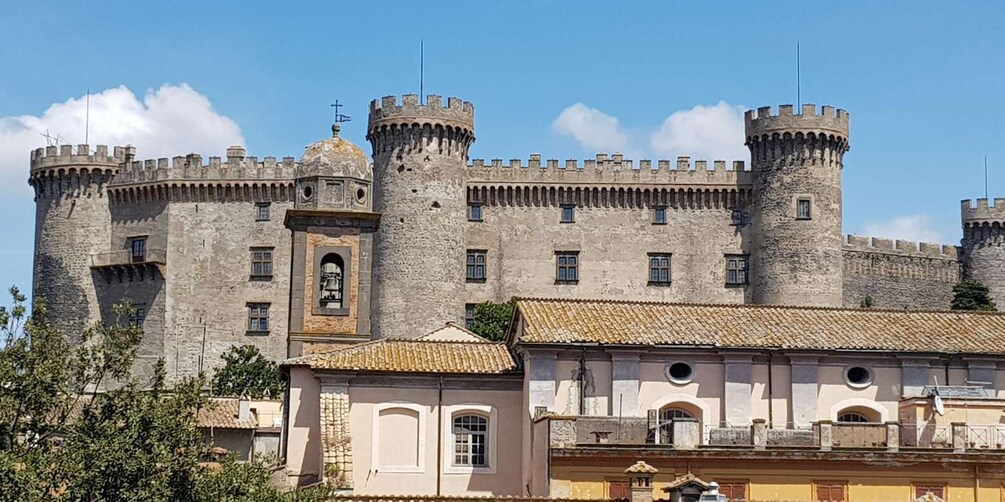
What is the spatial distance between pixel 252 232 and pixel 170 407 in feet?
176

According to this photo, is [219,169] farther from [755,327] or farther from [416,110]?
[755,327]

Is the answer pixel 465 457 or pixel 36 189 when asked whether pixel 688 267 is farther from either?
pixel 465 457

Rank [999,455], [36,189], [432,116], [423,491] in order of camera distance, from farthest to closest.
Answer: [36,189], [432,116], [423,491], [999,455]

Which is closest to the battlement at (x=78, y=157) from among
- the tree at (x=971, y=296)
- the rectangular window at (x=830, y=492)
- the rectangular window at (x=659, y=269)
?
the rectangular window at (x=659, y=269)

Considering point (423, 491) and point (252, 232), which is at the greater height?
point (252, 232)

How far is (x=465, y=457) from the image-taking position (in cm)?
3950

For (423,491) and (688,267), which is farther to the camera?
(688,267)

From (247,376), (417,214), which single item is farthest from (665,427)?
(417,214)

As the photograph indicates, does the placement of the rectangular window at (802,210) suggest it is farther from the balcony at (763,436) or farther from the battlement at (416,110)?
the balcony at (763,436)

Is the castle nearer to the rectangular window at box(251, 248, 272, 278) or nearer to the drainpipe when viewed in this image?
the rectangular window at box(251, 248, 272, 278)

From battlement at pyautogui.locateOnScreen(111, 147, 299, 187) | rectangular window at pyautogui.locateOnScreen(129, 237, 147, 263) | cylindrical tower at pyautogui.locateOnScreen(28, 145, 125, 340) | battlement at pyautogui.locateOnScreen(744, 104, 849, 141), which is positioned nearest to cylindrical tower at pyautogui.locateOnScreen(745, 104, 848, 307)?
battlement at pyautogui.locateOnScreen(744, 104, 849, 141)

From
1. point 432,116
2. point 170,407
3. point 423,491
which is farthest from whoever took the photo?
point 432,116

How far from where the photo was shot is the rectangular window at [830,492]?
3438 centimetres

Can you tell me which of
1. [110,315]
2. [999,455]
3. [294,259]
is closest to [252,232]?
[110,315]
